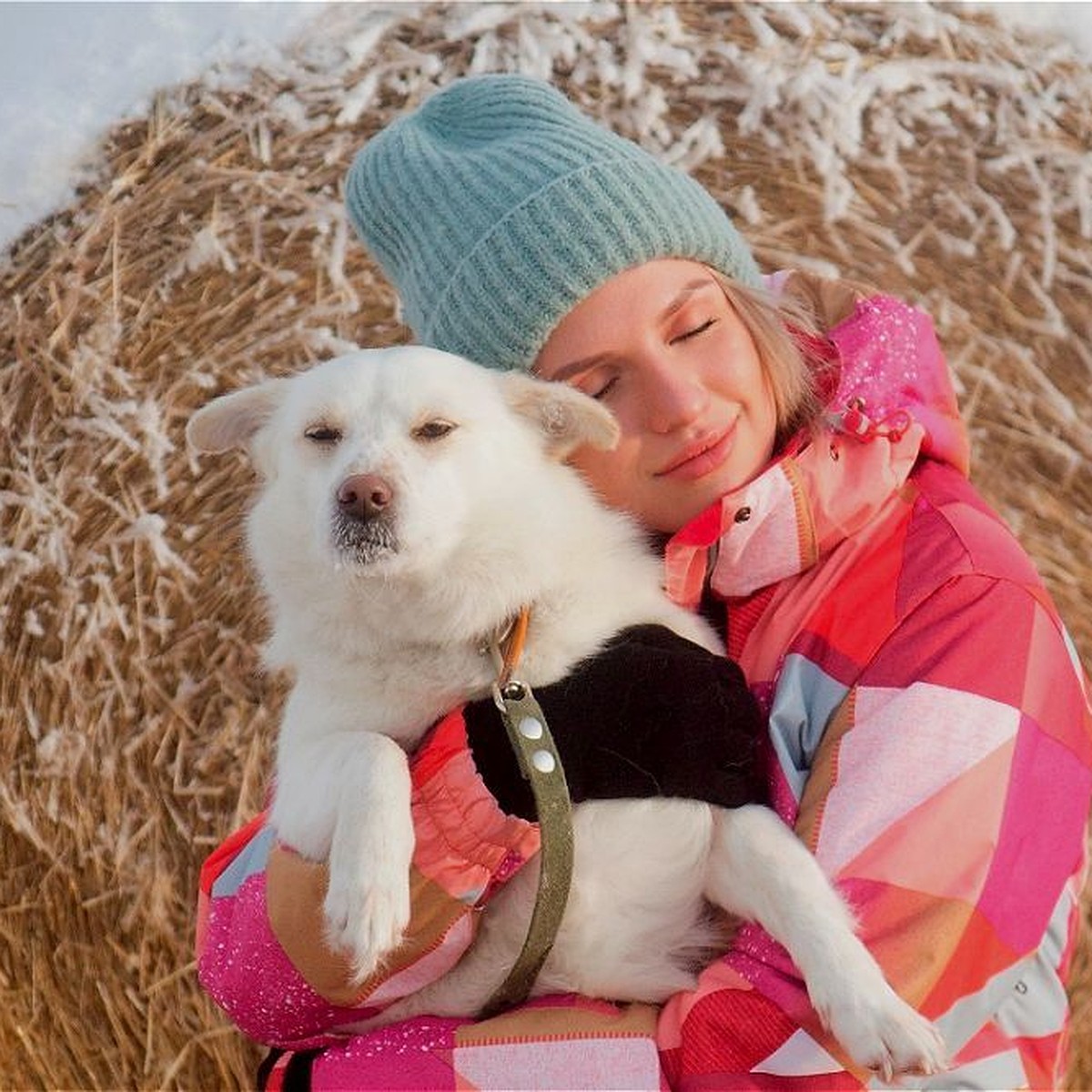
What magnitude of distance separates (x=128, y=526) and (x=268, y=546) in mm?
1033

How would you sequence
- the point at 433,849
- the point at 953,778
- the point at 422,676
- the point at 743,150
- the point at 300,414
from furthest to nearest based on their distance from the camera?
the point at 743,150
the point at 300,414
the point at 422,676
the point at 433,849
the point at 953,778

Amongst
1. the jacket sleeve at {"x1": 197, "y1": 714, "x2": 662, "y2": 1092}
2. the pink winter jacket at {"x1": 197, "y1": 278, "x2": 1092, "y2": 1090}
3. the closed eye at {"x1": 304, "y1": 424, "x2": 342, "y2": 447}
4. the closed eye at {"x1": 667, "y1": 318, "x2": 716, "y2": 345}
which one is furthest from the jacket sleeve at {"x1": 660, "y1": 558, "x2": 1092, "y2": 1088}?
the closed eye at {"x1": 304, "y1": 424, "x2": 342, "y2": 447}

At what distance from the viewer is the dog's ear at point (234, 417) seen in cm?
251

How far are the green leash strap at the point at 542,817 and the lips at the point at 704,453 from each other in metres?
0.48

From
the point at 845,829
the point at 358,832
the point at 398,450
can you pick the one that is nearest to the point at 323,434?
the point at 398,450

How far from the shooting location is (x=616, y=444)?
2.27 meters

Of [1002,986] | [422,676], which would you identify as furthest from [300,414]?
[1002,986]

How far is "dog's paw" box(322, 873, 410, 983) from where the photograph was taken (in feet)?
5.87

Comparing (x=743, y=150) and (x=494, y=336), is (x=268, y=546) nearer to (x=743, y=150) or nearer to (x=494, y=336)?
(x=494, y=336)

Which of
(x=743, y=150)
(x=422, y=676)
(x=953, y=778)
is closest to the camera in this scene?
(x=953, y=778)

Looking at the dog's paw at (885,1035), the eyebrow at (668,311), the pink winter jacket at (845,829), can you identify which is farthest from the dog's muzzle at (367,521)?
the dog's paw at (885,1035)

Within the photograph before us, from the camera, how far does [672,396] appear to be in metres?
2.18

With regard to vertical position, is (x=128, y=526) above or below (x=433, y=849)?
below

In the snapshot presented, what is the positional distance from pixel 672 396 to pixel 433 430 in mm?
426
